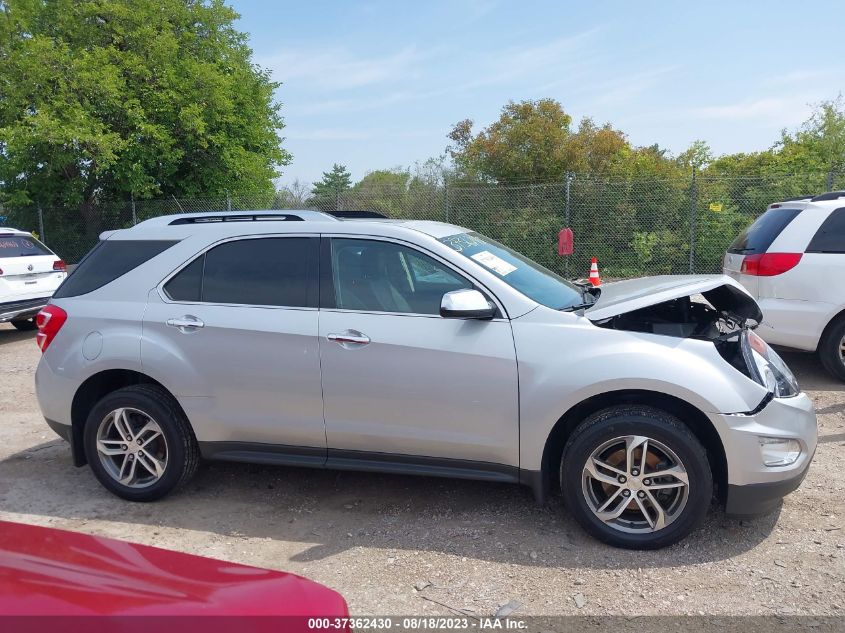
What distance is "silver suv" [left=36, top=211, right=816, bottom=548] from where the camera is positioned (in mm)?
3582

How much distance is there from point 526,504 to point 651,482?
917 mm

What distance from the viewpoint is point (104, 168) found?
18156 millimetres

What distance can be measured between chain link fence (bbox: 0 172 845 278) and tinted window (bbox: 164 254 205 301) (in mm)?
11990

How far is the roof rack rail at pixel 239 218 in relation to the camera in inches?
175

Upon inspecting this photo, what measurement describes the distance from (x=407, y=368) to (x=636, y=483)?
1.33m

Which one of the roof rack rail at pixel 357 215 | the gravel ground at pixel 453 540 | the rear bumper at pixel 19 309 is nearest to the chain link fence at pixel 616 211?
the rear bumper at pixel 19 309

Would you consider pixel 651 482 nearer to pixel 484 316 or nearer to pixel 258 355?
pixel 484 316

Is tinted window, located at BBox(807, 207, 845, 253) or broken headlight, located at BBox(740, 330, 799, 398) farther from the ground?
→ tinted window, located at BBox(807, 207, 845, 253)

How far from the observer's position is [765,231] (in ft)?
22.6

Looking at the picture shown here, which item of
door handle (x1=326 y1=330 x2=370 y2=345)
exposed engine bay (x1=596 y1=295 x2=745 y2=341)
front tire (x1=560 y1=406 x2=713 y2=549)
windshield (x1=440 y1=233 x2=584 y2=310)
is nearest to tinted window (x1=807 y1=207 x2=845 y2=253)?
exposed engine bay (x1=596 y1=295 x2=745 y2=341)

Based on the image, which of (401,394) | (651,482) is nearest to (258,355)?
(401,394)

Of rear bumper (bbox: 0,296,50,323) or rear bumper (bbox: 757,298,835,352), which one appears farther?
rear bumper (bbox: 0,296,50,323)

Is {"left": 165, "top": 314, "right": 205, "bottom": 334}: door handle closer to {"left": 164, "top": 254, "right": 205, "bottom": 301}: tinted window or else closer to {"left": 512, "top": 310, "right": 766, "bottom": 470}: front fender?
{"left": 164, "top": 254, "right": 205, "bottom": 301}: tinted window

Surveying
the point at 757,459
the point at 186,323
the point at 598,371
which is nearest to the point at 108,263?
the point at 186,323
